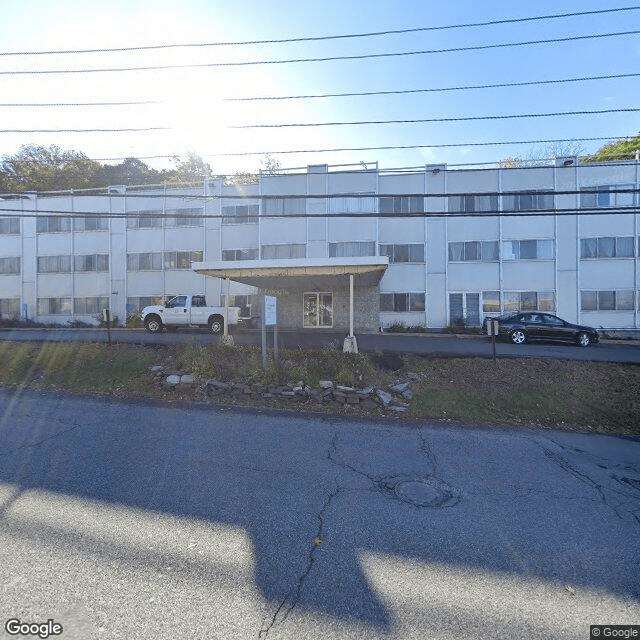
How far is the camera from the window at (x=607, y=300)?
2277 cm

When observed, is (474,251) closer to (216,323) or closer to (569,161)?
(569,161)

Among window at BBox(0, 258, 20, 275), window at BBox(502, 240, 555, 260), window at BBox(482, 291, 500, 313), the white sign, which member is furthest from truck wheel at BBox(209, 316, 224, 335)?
window at BBox(0, 258, 20, 275)

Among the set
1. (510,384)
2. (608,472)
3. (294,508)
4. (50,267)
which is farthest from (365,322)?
(50,267)

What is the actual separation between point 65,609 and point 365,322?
22124 millimetres

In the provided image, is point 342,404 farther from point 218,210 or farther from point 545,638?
point 218,210

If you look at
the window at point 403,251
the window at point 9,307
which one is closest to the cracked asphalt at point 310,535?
the window at point 403,251

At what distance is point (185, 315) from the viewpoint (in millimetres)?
19172

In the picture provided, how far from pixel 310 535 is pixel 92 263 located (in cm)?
3048

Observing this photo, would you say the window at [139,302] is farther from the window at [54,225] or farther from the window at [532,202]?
the window at [532,202]

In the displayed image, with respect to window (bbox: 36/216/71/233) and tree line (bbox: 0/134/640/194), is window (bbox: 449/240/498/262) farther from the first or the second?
window (bbox: 36/216/71/233)

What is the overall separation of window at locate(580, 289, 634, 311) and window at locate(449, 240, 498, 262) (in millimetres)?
5699

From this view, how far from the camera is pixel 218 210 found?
2644 centimetres

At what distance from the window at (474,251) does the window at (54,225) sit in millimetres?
27714

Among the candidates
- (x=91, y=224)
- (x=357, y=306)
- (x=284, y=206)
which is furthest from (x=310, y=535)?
(x=91, y=224)
